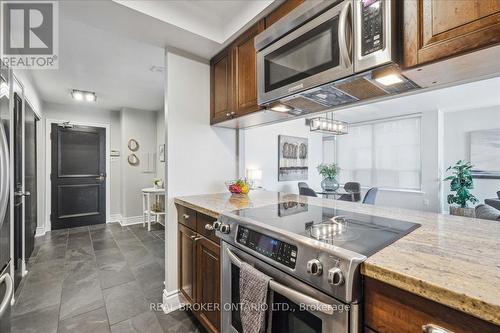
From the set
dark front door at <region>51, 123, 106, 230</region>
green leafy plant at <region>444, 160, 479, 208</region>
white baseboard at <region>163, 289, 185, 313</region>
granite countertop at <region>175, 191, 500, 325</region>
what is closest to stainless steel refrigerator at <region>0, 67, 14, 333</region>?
white baseboard at <region>163, 289, 185, 313</region>

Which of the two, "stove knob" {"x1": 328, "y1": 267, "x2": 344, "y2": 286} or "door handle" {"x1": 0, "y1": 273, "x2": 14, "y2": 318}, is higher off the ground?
"stove knob" {"x1": 328, "y1": 267, "x2": 344, "y2": 286}

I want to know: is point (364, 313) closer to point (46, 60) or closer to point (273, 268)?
point (273, 268)

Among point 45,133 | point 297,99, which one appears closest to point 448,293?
→ point 297,99

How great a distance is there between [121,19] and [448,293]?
2.22 m

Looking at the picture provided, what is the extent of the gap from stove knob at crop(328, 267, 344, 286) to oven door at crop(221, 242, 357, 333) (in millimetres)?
79

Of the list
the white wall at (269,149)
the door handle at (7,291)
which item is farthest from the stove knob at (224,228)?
the white wall at (269,149)

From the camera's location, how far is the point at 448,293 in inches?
21.7

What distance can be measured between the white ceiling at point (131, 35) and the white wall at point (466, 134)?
18.5ft

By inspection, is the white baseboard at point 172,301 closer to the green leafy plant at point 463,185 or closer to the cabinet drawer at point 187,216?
the cabinet drawer at point 187,216

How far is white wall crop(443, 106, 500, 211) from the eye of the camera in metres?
4.59

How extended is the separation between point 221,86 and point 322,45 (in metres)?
1.13

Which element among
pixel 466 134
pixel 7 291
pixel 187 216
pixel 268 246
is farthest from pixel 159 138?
pixel 466 134

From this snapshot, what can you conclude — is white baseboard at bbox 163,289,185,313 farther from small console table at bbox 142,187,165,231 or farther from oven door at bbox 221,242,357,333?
small console table at bbox 142,187,165,231

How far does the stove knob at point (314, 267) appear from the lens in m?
0.78
